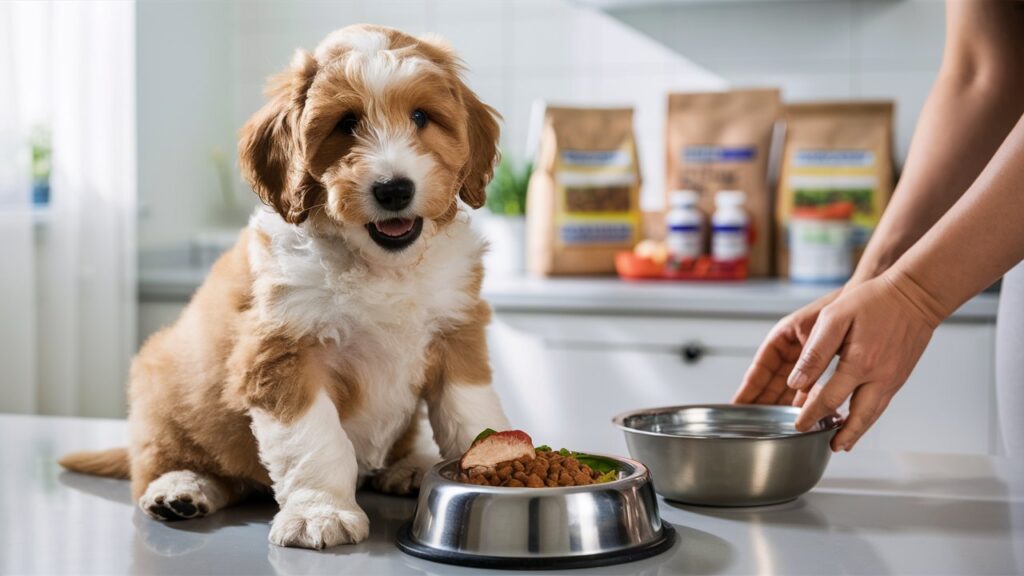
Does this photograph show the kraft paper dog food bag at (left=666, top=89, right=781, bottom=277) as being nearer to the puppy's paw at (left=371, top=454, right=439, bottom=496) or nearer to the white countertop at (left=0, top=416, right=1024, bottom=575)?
the white countertop at (left=0, top=416, right=1024, bottom=575)

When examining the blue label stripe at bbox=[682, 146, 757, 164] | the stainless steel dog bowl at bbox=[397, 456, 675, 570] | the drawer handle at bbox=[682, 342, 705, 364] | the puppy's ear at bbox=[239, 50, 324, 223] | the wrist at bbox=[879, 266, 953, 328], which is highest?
the blue label stripe at bbox=[682, 146, 757, 164]

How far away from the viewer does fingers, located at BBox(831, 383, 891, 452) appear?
1.09m

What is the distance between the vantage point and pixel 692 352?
100 inches

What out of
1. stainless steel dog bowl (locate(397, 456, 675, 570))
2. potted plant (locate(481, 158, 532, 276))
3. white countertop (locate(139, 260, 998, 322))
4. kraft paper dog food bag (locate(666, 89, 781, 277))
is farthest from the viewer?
potted plant (locate(481, 158, 532, 276))

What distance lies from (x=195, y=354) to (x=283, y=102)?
0.28 metres

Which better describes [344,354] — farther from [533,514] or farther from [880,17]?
[880,17]

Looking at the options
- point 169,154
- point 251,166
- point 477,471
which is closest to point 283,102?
point 251,166

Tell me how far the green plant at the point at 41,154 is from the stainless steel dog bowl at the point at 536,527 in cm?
227

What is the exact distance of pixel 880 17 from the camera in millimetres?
3041

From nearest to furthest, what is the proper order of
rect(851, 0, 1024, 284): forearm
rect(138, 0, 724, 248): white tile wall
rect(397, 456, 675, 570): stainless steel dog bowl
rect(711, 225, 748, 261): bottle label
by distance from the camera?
rect(397, 456, 675, 570): stainless steel dog bowl → rect(851, 0, 1024, 284): forearm → rect(711, 225, 748, 261): bottle label → rect(138, 0, 724, 248): white tile wall

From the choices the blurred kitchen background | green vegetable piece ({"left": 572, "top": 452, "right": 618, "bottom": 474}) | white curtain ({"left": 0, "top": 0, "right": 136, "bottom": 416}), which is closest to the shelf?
the blurred kitchen background

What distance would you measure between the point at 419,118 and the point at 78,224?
205 cm

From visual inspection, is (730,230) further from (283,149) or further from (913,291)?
(283,149)

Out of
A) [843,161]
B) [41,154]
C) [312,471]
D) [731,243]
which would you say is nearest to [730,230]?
[731,243]
